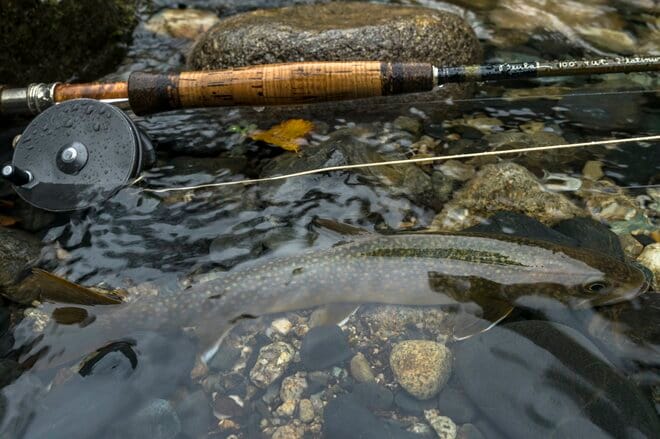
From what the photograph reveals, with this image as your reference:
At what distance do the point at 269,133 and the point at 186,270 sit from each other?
1.55 metres

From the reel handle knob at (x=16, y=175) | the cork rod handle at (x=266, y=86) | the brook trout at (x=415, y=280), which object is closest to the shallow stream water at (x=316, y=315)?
the brook trout at (x=415, y=280)

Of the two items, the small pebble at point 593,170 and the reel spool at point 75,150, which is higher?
the reel spool at point 75,150

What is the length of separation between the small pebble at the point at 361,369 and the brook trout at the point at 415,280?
37 centimetres

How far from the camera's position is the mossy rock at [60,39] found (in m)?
4.57

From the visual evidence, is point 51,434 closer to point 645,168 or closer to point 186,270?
point 186,270

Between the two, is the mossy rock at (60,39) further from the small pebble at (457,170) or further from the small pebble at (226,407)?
the small pebble at (457,170)

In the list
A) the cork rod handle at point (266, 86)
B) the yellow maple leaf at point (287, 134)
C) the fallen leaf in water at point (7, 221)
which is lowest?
the fallen leaf in water at point (7, 221)

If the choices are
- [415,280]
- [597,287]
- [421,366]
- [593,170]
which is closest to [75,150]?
[415,280]

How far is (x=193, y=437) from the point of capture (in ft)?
9.28

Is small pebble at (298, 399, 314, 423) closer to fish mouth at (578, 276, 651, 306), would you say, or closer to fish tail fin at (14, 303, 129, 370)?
fish tail fin at (14, 303, 129, 370)

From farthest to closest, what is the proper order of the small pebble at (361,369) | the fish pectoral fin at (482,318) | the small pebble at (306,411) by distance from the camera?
1. the fish pectoral fin at (482,318)
2. the small pebble at (361,369)
3. the small pebble at (306,411)

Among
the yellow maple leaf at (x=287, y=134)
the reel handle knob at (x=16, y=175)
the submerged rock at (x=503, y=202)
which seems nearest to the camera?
the reel handle knob at (x=16, y=175)

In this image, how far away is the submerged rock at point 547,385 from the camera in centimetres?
266

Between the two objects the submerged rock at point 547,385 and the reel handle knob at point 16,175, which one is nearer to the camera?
the submerged rock at point 547,385
